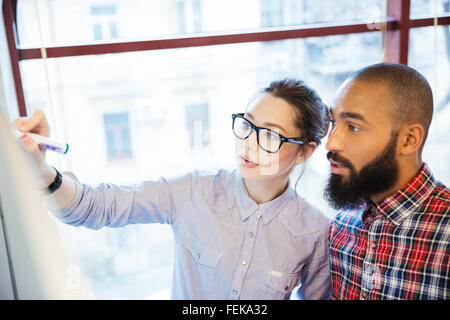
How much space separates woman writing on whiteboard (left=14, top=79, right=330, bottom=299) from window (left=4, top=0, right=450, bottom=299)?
21 centimetres

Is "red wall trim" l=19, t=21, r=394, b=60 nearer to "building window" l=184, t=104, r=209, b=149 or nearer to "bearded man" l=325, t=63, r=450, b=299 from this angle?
"building window" l=184, t=104, r=209, b=149

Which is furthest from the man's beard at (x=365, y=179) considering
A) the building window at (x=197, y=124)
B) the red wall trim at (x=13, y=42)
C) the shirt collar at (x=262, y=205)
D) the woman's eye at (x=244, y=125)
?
the red wall trim at (x=13, y=42)

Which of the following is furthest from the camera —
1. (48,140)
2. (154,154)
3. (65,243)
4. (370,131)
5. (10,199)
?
(154,154)

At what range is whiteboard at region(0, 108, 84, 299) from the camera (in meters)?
0.50

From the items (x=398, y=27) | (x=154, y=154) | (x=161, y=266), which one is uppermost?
(x=398, y=27)

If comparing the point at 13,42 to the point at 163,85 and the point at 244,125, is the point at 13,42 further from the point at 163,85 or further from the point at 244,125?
the point at 244,125

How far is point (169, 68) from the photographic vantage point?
137 centimetres

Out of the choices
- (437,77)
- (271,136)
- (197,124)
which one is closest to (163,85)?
(197,124)

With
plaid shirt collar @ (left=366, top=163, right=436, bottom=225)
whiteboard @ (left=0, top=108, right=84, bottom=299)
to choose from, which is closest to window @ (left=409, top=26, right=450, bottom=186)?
plaid shirt collar @ (left=366, top=163, right=436, bottom=225)

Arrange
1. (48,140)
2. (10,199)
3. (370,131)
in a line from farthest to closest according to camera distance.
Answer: (370,131) → (48,140) → (10,199)

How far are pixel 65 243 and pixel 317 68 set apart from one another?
118cm

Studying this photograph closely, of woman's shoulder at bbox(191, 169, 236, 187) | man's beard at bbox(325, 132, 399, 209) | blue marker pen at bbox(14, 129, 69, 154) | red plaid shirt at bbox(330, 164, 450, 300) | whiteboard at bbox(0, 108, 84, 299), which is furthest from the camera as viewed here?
woman's shoulder at bbox(191, 169, 236, 187)

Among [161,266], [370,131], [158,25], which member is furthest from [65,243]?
[370,131]

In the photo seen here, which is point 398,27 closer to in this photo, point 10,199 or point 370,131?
point 370,131
